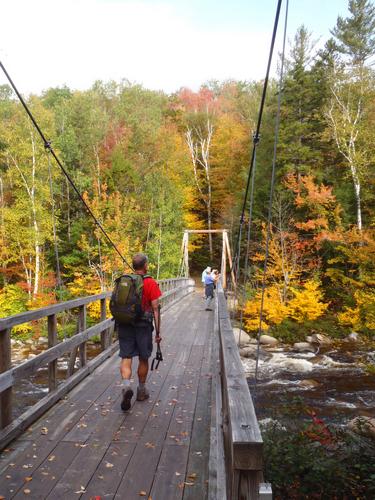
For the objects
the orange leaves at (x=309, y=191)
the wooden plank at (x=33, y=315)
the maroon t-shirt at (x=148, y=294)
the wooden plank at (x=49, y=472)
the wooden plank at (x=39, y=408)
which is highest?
the orange leaves at (x=309, y=191)

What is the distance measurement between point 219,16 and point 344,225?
633 inches

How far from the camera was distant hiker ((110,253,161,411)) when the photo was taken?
374cm

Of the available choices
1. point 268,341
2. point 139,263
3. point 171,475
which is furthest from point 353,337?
point 171,475

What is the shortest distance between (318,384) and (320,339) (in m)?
5.72

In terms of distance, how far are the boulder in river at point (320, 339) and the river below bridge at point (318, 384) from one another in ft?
2.75

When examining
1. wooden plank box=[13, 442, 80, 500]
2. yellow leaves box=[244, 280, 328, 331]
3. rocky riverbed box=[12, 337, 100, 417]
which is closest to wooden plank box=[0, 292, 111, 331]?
wooden plank box=[13, 442, 80, 500]

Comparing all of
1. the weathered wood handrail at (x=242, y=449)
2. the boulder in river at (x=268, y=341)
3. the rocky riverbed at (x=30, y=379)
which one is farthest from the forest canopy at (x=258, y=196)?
the weathered wood handrail at (x=242, y=449)

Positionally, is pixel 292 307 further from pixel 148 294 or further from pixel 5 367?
pixel 5 367

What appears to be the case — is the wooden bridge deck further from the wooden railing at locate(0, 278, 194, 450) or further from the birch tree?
the birch tree

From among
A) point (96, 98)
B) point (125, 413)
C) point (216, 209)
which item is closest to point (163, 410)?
point (125, 413)

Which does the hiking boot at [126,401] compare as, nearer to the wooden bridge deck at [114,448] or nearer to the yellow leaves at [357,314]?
the wooden bridge deck at [114,448]

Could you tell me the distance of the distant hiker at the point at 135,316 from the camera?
12.3ft

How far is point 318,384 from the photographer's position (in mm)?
10820

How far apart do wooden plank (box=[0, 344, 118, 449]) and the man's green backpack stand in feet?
2.79
